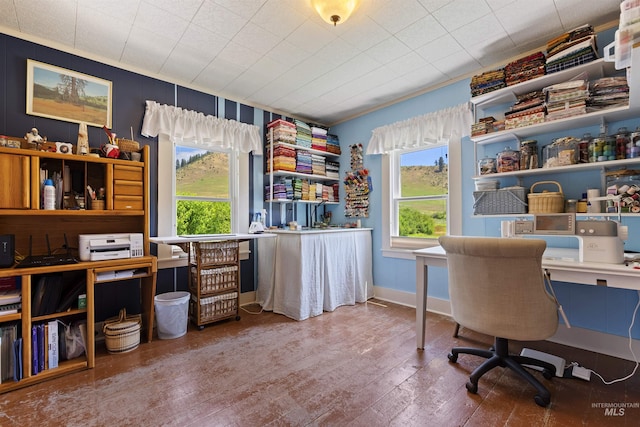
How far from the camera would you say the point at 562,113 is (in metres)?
2.21

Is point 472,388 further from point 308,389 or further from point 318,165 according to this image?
point 318,165

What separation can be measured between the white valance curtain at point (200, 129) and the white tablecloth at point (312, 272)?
1.24 meters

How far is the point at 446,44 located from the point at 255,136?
2.29 metres

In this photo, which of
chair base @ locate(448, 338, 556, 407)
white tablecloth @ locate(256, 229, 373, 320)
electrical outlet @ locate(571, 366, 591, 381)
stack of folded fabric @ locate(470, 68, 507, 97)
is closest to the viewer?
chair base @ locate(448, 338, 556, 407)

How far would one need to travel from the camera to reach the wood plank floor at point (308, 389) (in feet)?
5.14

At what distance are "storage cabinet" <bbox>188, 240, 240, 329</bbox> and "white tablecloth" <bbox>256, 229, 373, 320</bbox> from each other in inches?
19.0

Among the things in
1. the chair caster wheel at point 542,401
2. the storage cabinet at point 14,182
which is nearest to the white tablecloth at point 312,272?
the chair caster wheel at point 542,401

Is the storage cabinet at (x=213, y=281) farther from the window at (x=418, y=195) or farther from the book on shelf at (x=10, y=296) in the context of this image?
the window at (x=418, y=195)

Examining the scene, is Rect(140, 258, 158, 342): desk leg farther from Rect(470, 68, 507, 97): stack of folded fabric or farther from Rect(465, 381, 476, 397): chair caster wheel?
Rect(470, 68, 507, 97): stack of folded fabric

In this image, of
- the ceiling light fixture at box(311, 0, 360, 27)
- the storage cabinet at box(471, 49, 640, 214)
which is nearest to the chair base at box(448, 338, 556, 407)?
the storage cabinet at box(471, 49, 640, 214)

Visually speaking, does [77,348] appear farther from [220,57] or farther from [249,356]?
[220,57]

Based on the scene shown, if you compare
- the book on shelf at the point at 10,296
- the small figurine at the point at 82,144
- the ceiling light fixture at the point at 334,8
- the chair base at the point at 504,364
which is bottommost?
the chair base at the point at 504,364

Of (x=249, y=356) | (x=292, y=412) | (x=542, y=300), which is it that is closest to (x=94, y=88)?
(x=249, y=356)

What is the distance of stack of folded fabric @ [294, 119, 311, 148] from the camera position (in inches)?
152
